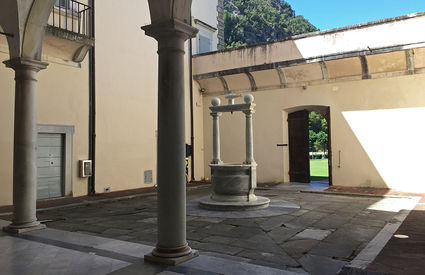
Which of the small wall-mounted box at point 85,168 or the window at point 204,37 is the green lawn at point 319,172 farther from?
the small wall-mounted box at point 85,168

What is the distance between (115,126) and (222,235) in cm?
720

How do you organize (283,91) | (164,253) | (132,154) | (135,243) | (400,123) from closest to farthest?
1. (164,253)
2. (135,243)
3. (400,123)
4. (132,154)
5. (283,91)

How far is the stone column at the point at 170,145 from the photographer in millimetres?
4039

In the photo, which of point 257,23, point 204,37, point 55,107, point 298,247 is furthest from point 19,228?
point 257,23

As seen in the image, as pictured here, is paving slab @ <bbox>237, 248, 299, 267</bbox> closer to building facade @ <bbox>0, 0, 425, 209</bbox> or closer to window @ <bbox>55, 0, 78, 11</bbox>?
building facade @ <bbox>0, 0, 425, 209</bbox>

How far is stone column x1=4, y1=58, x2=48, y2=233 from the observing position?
581 centimetres

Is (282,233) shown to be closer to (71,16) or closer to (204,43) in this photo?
(71,16)

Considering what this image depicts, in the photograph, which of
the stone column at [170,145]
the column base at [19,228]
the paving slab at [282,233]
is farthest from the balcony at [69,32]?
the paving slab at [282,233]

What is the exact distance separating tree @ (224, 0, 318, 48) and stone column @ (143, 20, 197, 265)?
39466mm

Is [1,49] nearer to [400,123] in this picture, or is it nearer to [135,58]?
[135,58]

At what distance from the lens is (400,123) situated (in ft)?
36.5

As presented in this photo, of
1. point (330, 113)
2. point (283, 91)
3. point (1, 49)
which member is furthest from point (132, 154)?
point (330, 113)

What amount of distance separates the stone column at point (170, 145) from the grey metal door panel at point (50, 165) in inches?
273

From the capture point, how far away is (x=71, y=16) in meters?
10.3
